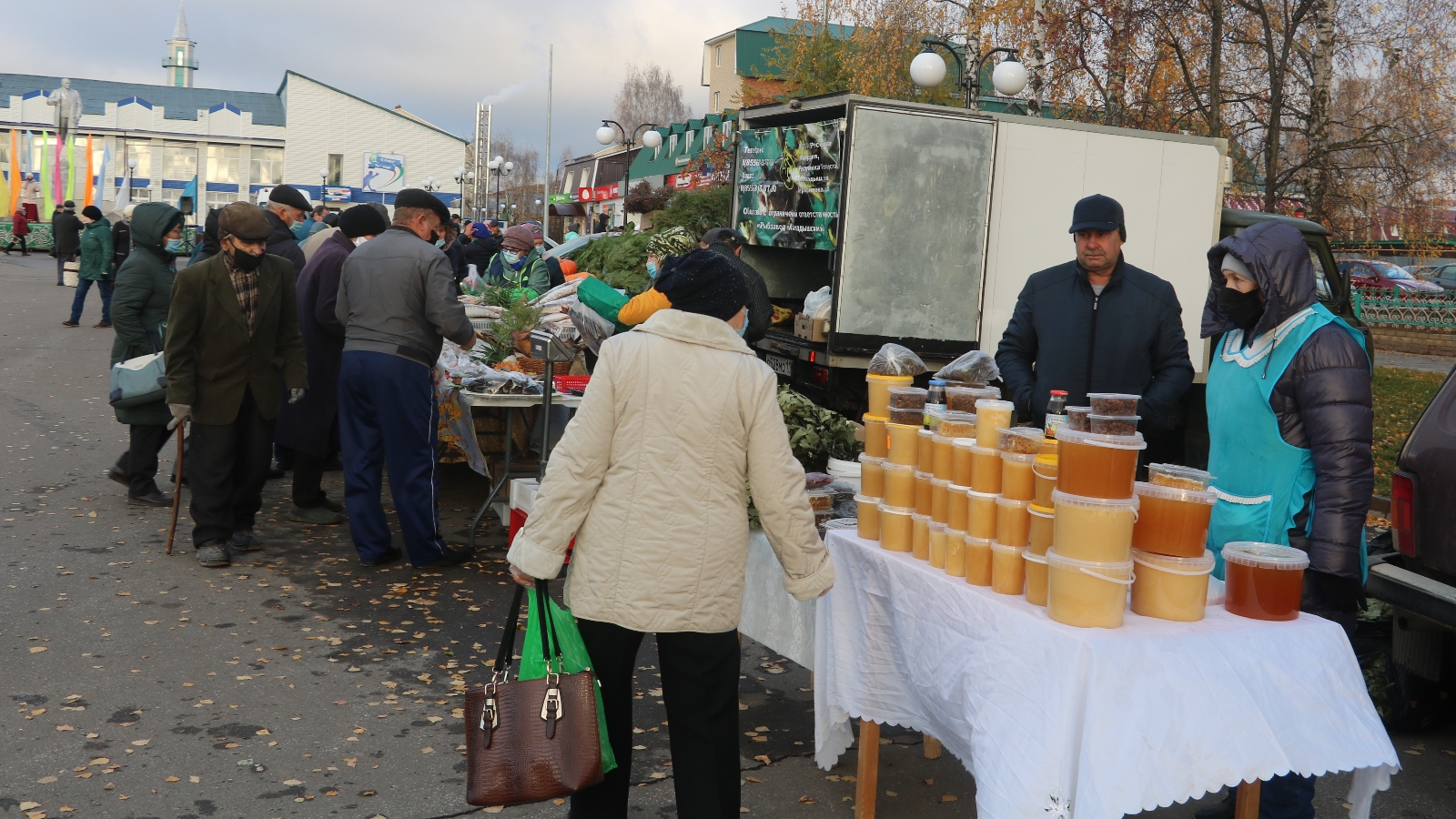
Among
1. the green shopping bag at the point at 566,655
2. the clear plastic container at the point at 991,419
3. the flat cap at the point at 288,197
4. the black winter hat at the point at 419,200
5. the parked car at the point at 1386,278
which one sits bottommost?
the green shopping bag at the point at 566,655

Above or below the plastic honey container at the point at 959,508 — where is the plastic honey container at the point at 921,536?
below

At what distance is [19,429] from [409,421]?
20.3 feet

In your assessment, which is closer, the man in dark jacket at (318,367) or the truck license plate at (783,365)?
the man in dark jacket at (318,367)

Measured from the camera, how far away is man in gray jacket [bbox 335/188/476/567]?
624cm

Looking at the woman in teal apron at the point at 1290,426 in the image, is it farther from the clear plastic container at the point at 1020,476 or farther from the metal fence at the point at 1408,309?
the metal fence at the point at 1408,309

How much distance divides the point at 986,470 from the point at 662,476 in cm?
94

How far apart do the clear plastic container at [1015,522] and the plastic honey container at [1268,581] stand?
22.7 inches

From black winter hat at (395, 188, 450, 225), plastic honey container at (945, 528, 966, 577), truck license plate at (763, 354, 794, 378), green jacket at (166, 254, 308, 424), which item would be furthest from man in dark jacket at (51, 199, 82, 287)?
plastic honey container at (945, 528, 966, 577)

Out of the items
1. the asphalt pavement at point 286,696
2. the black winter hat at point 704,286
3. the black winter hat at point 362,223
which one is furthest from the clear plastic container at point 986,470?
the black winter hat at point 362,223

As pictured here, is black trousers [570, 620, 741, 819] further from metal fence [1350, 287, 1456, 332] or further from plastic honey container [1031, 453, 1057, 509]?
metal fence [1350, 287, 1456, 332]

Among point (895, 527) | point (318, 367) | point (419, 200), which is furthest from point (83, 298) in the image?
point (895, 527)

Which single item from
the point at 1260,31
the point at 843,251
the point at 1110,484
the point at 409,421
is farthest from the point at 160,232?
the point at 1260,31

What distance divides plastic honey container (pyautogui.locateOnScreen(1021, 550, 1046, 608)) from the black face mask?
1233 mm

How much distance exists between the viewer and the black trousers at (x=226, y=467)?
6500 millimetres
